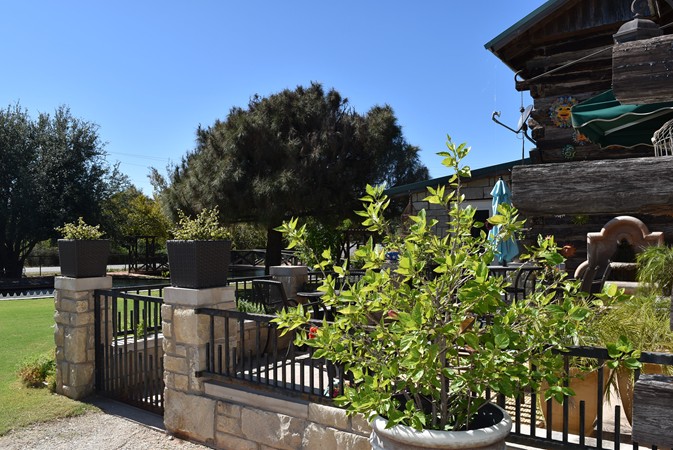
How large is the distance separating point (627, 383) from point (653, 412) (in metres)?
2.13

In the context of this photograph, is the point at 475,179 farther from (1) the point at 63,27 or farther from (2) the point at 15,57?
(2) the point at 15,57

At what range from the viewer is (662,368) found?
3439 mm

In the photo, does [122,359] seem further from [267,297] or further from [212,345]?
[267,297]

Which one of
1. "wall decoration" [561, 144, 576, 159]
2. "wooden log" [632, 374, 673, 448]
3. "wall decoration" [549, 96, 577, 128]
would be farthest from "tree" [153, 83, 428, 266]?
"wooden log" [632, 374, 673, 448]

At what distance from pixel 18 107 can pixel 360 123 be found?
678 inches

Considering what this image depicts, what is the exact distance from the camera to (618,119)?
14.3 feet

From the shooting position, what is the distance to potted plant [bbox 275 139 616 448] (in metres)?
2.48

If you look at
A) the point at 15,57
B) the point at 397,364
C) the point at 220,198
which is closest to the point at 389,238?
the point at 397,364

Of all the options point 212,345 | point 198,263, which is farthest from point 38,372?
point 198,263

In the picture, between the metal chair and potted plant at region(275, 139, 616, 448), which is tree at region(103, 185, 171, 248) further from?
potted plant at region(275, 139, 616, 448)

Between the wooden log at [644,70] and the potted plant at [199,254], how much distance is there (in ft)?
12.4

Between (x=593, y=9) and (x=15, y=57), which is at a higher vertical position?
(x=15, y=57)

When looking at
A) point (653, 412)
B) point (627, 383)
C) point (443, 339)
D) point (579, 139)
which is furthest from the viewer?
point (579, 139)

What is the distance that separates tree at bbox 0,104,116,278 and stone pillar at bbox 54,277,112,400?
1975cm
